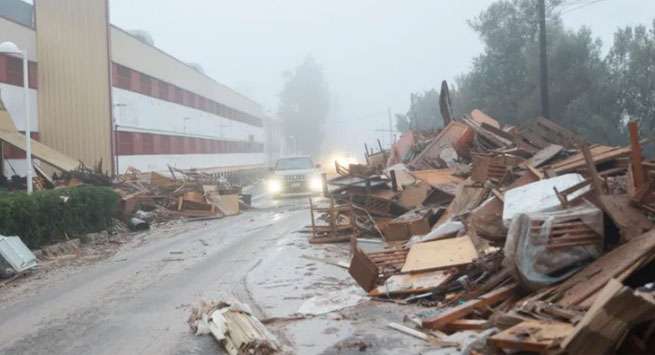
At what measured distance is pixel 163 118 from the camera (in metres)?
39.8

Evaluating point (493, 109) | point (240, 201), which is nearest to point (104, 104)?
point (240, 201)

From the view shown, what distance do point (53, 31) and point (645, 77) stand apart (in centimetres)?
2869

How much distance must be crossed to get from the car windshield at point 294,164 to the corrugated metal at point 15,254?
17.3 m

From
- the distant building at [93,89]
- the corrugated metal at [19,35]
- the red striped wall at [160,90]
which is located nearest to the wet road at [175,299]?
the corrugated metal at [19,35]

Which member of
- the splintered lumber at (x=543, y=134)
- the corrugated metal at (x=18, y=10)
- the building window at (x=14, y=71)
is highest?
the corrugated metal at (x=18, y=10)

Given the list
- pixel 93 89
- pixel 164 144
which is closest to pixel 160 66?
pixel 164 144

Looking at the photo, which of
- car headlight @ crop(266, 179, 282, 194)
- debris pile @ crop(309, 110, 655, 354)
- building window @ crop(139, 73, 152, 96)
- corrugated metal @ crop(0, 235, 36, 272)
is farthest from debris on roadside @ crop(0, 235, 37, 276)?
building window @ crop(139, 73, 152, 96)

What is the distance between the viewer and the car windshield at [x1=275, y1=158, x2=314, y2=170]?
28797 millimetres

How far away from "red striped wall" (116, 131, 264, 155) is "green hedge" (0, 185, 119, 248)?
14940mm

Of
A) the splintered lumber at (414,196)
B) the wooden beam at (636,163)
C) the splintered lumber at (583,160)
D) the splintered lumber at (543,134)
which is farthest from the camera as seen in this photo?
the splintered lumber at (543,134)

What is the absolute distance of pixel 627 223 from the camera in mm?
6645

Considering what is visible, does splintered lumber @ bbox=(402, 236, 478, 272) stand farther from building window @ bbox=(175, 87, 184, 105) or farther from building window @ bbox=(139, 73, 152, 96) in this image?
building window @ bbox=(175, 87, 184, 105)

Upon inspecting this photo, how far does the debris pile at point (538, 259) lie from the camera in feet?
15.9

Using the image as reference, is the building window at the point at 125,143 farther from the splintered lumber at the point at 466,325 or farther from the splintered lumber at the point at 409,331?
the splintered lumber at the point at 466,325
